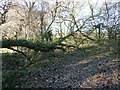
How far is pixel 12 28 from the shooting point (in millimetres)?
5762

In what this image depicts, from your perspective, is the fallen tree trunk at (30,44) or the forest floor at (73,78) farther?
the fallen tree trunk at (30,44)

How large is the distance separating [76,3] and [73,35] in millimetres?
2066

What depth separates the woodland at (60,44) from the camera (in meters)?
3.58

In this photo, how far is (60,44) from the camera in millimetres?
6965

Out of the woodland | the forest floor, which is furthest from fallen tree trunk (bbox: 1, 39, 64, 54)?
the forest floor

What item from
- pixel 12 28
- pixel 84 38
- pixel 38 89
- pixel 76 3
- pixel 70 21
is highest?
pixel 76 3

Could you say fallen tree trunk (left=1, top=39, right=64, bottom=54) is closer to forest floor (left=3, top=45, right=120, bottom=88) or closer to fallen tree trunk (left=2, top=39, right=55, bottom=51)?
fallen tree trunk (left=2, top=39, right=55, bottom=51)

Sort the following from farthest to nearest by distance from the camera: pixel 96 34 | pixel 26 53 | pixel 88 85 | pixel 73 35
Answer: pixel 73 35 < pixel 96 34 < pixel 26 53 < pixel 88 85

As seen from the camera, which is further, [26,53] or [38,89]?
[26,53]

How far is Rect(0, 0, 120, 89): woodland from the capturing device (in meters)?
3.58

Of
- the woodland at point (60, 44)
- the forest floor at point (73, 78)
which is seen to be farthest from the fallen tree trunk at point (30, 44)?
the forest floor at point (73, 78)

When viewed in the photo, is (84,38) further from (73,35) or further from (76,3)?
(76,3)

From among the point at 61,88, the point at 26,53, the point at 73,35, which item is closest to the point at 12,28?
the point at 26,53

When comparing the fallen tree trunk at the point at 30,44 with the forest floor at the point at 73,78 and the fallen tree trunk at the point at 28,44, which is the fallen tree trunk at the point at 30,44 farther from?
the forest floor at the point at 73,78
